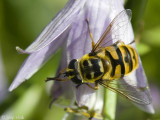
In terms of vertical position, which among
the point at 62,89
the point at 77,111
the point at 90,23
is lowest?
the point at 77,111

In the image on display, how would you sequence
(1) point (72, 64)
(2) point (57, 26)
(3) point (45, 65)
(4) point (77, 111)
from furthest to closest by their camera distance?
(3) point (45, 65), (4) point (77, 111), (1) point (72, 64), (2) point (57, 26)

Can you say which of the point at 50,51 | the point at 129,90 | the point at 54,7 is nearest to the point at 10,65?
the point at 54,7

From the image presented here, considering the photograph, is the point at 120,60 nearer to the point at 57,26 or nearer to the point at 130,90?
the point at 130,90

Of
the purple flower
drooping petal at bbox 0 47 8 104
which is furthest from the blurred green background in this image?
the purple flower

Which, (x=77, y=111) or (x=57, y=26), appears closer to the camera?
(x=57, y=26)

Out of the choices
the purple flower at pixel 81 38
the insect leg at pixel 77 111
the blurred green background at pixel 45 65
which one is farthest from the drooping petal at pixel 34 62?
the blurred green background at pixel 45 65

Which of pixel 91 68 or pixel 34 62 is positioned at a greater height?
pixel 34 62

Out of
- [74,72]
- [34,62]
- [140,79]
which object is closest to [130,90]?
[140,79]
